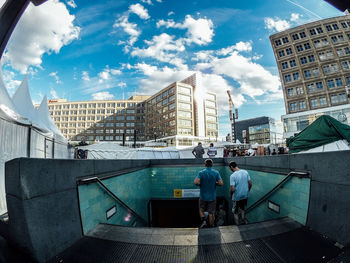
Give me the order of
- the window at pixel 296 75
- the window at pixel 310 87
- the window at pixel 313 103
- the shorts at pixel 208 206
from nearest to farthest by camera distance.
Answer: the shorts at pixel 208 206 < the window at pixel 313 103 < the window at pixel 310 87 < the window at pixel 296 75

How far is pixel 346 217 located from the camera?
7.93 feet

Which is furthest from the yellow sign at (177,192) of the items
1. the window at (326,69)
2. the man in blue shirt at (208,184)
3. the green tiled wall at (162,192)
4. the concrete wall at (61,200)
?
the window at (326,69)

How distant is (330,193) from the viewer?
8.85 ft

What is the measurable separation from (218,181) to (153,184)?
15.8ft

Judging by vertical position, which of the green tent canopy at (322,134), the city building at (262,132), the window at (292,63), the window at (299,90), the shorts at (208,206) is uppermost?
the window at (292,63)

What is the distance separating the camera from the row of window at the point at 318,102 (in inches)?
1181

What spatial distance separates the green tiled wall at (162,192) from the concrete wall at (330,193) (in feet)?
0.82

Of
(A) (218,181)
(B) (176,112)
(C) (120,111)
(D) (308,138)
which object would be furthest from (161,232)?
(C) (120,111)

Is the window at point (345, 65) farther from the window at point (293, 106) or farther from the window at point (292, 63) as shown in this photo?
the window at point (293, 106)

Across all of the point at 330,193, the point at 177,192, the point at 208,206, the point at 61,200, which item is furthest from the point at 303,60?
the point at 61,200

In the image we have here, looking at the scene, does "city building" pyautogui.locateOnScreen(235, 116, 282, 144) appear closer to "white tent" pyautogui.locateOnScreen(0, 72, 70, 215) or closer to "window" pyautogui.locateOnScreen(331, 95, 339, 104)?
"window" pyautogui.locateOnScreen(331, 95, 339, 104)

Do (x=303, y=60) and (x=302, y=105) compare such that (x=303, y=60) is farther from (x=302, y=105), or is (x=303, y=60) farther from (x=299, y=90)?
(x=302, y=105)

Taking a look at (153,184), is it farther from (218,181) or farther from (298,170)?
(298,170)

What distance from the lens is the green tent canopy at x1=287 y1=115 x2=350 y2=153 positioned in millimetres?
7600
